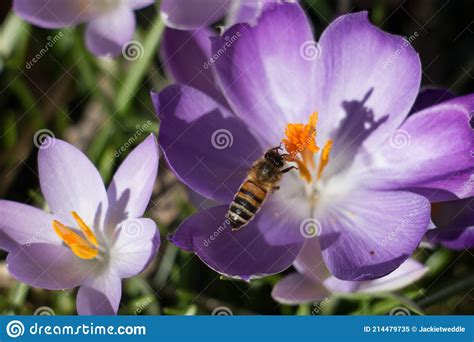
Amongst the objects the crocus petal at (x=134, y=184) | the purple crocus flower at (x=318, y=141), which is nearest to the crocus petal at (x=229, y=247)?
the purple crocus flower at (x=318, y=141)

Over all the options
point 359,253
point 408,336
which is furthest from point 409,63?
point 408,336

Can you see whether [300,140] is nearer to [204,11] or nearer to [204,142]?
[204,142]

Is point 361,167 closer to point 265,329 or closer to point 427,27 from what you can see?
point 265,329

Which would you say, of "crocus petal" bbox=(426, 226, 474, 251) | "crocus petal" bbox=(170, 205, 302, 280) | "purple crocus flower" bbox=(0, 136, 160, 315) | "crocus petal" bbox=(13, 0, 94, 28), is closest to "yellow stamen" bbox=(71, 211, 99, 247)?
"purple crocus flower" bbox=(0, 136, 160, 315)

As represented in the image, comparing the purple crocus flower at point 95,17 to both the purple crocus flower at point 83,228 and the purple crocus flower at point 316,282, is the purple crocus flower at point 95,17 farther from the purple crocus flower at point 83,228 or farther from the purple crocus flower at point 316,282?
the purple crocus flower at point 316,282

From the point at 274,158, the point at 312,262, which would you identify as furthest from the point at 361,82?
the point at 312,262
